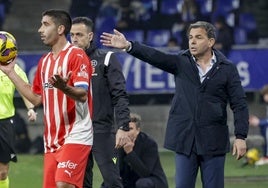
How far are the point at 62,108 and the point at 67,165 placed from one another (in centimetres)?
49

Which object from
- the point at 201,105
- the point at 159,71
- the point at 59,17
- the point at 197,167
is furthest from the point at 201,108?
the point at 159,71

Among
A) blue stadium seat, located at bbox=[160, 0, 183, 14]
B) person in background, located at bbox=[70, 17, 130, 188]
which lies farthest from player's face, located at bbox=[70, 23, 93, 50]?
blue stadium seat, located at bbox=[160, 0, 183, 14]

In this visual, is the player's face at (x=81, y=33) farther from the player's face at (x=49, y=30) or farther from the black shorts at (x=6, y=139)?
the black shorts at (x=6, y=139)

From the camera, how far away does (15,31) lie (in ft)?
72.1

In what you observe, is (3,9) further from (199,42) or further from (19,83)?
(19,83)

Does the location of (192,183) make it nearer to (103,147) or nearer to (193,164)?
(193,164)

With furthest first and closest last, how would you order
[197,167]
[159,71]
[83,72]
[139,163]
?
[159,71]
[139,163]
[197,167]
[83,72]

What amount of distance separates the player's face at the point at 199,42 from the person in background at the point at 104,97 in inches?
40.3

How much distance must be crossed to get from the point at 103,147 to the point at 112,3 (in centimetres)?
1170

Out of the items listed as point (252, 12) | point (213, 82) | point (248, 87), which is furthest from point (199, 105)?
point (252, 12)

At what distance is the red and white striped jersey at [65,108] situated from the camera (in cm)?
868

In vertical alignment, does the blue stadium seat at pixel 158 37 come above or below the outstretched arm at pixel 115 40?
below

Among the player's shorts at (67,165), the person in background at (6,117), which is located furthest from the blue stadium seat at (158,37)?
the player's shorts at (67,165)

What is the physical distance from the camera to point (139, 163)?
1120 centimetres
